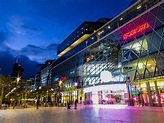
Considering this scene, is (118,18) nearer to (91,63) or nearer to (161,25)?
(161,25)

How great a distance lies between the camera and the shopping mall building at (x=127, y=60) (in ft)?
96.1

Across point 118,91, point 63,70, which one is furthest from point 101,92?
point 63,70

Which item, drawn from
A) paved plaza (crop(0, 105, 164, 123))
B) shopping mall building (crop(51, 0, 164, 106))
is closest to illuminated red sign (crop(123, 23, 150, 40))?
shopping mall building (crop(51, 0, 164, 106))

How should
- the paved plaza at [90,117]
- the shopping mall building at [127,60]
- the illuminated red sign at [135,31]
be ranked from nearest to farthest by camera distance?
the paved plaza at [90,117]
the shopping mall building at [127,60]
the illuminated red sign at [135,31]

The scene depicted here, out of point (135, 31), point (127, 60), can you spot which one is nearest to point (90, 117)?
point (127, 60)

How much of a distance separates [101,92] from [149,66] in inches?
710

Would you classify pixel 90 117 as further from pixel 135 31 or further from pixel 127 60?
pixel 135 31

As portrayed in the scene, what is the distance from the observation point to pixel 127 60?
35312 mm

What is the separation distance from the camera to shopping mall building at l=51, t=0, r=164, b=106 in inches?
1153

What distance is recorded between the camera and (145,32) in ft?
105

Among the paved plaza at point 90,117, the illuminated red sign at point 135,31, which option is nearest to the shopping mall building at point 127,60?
the illuminated red sign at point 135,31

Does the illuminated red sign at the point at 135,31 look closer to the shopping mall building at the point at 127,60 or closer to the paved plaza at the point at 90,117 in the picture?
the shopping mall building at the point at 127,60

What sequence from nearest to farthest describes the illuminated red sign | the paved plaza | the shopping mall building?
the paved plaza, the shopping mall building, the illuminated red sign

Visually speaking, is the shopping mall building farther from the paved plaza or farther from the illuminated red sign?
the paved plaza
